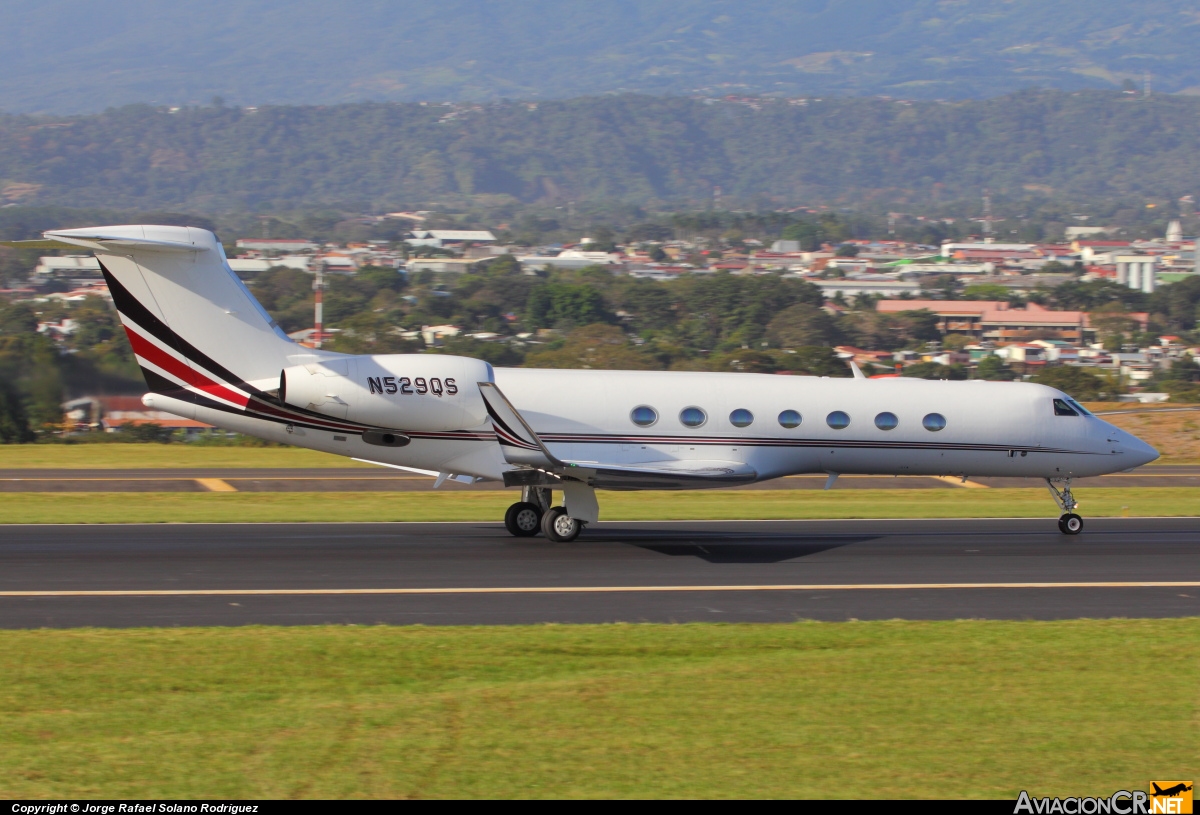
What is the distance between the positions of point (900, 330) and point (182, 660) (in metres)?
90.5

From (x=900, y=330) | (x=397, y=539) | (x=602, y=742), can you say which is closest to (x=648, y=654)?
(x=602, y=742)

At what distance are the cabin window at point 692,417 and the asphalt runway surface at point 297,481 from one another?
292 inches

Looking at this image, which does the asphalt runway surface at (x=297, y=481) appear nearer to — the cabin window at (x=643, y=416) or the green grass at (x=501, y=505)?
the green grass at (x=501, y=505)

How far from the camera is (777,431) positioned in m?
21.3

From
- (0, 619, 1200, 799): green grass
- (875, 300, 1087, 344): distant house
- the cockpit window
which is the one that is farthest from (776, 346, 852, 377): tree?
(875, 300, 1087, 344): distant house

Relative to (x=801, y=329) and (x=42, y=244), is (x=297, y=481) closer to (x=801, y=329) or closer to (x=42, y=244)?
(x=42, y=244)

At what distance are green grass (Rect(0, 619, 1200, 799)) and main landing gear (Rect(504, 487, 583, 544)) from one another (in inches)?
269

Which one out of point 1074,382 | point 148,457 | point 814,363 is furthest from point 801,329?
point 148,457

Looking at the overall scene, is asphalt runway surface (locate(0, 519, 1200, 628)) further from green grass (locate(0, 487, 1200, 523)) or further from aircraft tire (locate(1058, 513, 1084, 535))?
green grass (locate(0, 487, 1200, 523))

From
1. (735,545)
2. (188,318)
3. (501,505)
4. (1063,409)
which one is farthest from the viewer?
(501,505)

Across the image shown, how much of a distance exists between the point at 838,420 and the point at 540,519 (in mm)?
4944

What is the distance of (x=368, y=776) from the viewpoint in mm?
8281

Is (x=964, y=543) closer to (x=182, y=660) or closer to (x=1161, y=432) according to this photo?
(x=182, y=660)

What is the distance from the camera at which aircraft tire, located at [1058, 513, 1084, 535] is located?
2236 cm
